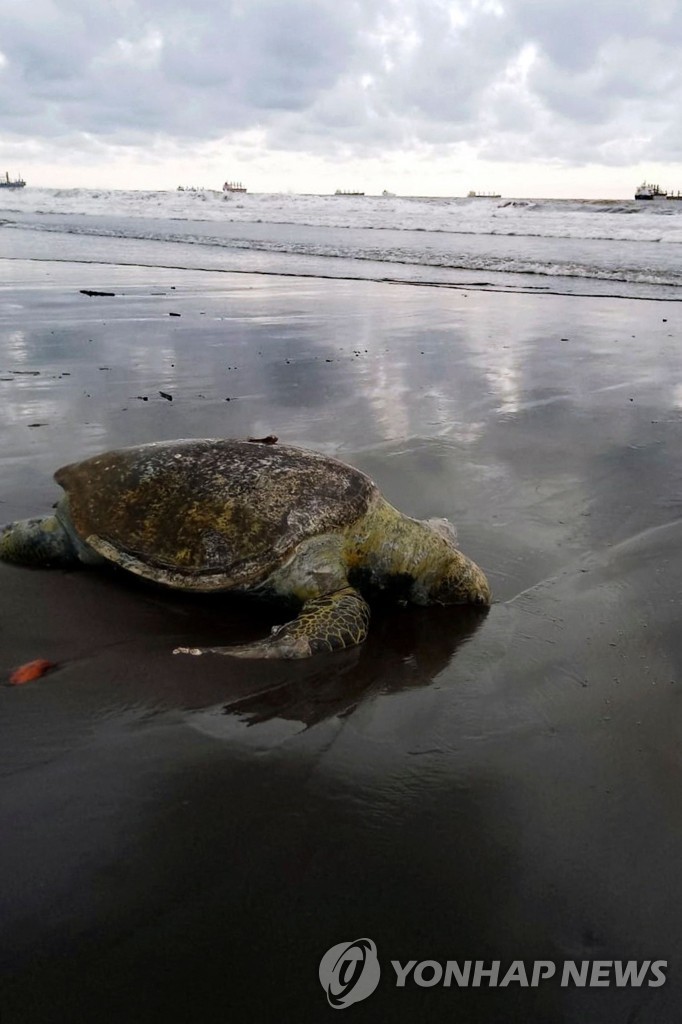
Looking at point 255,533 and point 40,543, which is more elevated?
point 255,533

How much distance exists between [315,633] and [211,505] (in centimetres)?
111

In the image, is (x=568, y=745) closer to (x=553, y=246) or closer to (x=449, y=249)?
(x=449, y=249)

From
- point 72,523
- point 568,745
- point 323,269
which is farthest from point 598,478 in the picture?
point 323,269

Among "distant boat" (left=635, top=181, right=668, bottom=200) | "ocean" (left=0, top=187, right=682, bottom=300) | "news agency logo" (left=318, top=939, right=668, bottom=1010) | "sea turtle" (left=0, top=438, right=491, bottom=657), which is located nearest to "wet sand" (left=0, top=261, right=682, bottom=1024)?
"news agency logo" (left=318, top=939, right=668, bottom=1010)

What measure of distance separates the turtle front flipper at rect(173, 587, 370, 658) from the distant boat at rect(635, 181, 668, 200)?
89.0m

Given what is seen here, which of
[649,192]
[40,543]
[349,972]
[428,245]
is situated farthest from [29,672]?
[649,192]

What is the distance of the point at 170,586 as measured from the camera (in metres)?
4.04

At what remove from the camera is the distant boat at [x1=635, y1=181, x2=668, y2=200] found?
79688mm

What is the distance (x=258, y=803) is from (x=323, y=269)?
916 inches

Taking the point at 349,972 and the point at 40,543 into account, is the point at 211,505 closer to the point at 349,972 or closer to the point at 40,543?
the point at 40,543

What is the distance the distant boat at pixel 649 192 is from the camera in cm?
7969

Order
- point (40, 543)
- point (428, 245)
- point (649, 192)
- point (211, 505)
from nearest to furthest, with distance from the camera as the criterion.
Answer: point (211, 505) → point (40, 543) → point (428, 245) → point (649, 192)

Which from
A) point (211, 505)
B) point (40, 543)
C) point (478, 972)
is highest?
point (211, 505)

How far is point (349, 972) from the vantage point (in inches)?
77.1
